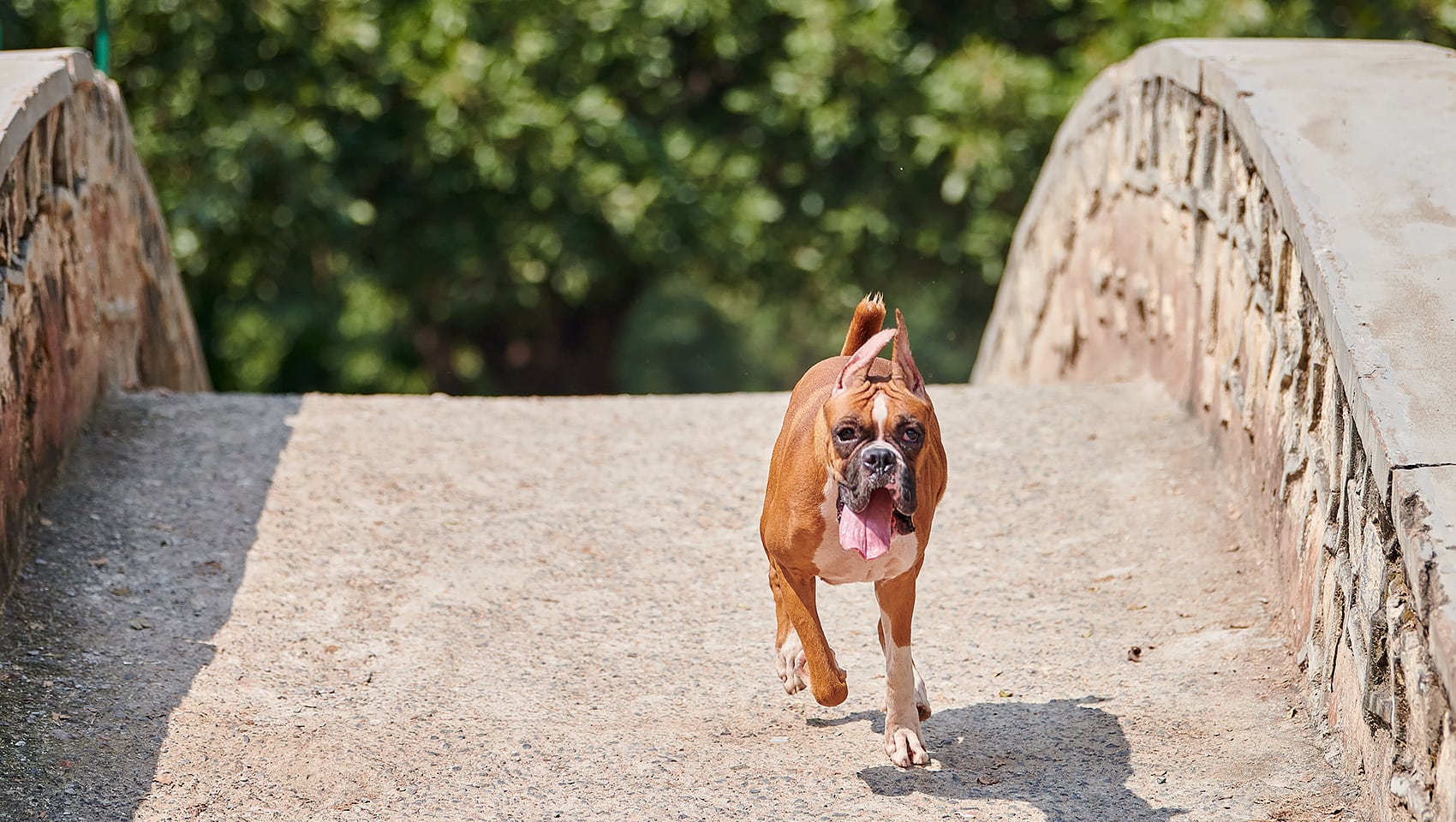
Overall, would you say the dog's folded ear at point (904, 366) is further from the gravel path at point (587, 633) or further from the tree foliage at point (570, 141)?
the tree foliage at point (570, 141)

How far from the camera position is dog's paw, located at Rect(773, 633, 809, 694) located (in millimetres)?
4082

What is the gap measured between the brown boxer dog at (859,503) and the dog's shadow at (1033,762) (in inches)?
3.9

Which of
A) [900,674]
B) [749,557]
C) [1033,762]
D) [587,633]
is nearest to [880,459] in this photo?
[900,674]

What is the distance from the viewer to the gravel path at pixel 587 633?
4.04m

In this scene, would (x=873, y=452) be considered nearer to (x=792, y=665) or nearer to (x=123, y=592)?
(x=792, y=665)

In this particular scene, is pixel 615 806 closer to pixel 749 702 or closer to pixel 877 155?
pixel 749 702

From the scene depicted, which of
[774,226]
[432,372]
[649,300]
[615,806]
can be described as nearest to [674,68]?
[774,226]

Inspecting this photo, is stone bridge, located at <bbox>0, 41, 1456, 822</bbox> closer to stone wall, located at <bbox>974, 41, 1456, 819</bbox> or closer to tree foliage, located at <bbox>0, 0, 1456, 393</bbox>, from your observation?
stone wall, located at <bbox>974, 41, 1456, 819</bbox>

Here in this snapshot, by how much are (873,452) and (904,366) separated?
1.25 feet

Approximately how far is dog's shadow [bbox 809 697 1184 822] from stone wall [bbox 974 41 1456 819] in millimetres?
618

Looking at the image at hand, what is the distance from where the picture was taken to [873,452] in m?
3.29

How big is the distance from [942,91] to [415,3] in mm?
4787

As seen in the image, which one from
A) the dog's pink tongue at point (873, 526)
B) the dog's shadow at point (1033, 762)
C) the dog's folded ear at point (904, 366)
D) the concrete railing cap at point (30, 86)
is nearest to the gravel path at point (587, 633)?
the dog's shadow at point (1033, 762)

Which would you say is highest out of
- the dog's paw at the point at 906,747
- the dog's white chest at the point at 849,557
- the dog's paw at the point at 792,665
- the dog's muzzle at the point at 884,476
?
the dog's muzzle at the point at 884,476
